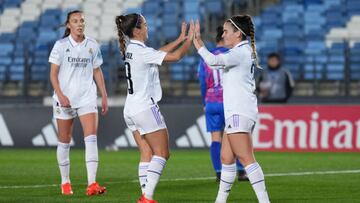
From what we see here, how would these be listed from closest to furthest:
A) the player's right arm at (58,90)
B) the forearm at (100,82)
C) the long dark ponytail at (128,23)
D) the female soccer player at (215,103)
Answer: the long dark ponytail at (128,23) < the player's right arm at (58,90) < the forearm at (100,82) < the female soccer player at (215,103)

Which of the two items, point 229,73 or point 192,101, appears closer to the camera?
point 229,73

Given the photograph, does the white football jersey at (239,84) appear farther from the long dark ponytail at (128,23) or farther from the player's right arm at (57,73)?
the player's right arm at (57,73)

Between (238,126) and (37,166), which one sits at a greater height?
(238,126)

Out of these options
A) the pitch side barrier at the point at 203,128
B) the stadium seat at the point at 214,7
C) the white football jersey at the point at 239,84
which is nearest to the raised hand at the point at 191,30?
the white football jersey at the point at 239,84

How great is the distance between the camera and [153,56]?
32.2ft

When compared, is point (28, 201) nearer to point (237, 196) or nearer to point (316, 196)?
point (237, 196)

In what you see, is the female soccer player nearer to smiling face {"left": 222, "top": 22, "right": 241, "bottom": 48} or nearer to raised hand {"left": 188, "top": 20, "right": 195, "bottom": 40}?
smiling face {"left": 222, "top": 22, "right": 241, "bottom": 48}

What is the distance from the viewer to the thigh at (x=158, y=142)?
32.6ft

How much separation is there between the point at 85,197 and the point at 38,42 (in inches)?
639

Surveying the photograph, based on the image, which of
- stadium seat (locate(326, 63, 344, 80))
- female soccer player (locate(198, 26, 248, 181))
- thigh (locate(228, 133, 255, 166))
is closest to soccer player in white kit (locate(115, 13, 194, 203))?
thigh (locate(228, 133, 255, 166))

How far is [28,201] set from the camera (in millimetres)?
10727

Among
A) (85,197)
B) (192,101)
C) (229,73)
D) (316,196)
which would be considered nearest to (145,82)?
(229,73)

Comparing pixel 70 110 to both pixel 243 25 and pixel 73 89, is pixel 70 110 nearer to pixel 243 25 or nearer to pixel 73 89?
pixel 73 89

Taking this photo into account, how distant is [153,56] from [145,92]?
1.38 ft
